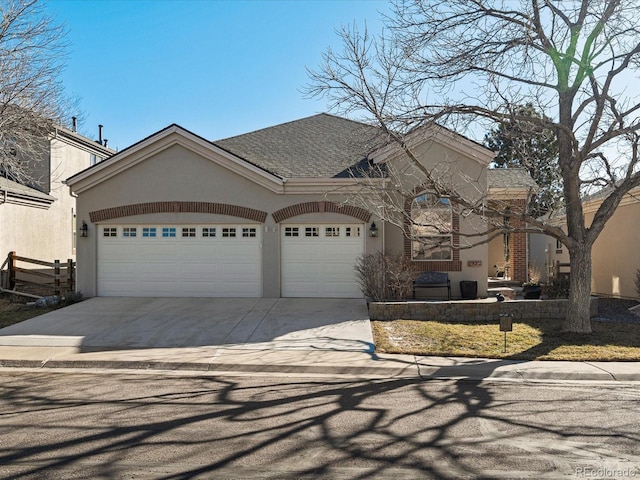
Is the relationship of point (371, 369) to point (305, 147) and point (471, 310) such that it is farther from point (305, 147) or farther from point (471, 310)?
point (305, 147)

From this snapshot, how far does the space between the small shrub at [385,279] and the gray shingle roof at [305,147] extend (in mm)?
3183

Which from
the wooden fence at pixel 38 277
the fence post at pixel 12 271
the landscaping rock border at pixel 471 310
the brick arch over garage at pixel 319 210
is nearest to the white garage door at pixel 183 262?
the brick arch over garage at pixel 319 210

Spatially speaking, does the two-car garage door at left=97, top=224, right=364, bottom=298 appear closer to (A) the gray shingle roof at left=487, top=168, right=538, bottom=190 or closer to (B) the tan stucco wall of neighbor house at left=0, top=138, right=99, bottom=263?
(A) the gray shingle roof at left=487, top=168, right=538, bottom=190

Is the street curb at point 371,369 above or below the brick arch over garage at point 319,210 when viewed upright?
below

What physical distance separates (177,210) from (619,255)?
585 inches

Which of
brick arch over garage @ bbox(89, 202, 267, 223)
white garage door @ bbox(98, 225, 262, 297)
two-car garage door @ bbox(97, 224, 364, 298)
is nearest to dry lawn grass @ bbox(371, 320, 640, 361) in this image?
two-car garage door @ bbox(97, 224, 364, 298)

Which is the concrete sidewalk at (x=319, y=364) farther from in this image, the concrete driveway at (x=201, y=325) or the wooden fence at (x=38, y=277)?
the wooden fence at (x=38, y=277)

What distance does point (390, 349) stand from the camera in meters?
9.01

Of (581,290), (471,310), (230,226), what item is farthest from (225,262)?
(581,290)

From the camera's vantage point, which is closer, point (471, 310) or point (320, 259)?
point (471, 310)

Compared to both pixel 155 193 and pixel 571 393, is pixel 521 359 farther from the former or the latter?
pixel 155 193

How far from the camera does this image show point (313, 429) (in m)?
5.19

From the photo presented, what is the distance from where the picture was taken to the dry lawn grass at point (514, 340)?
8711mm

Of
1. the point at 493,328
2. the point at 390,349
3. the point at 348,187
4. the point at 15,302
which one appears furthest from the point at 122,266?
the point at 493,328
